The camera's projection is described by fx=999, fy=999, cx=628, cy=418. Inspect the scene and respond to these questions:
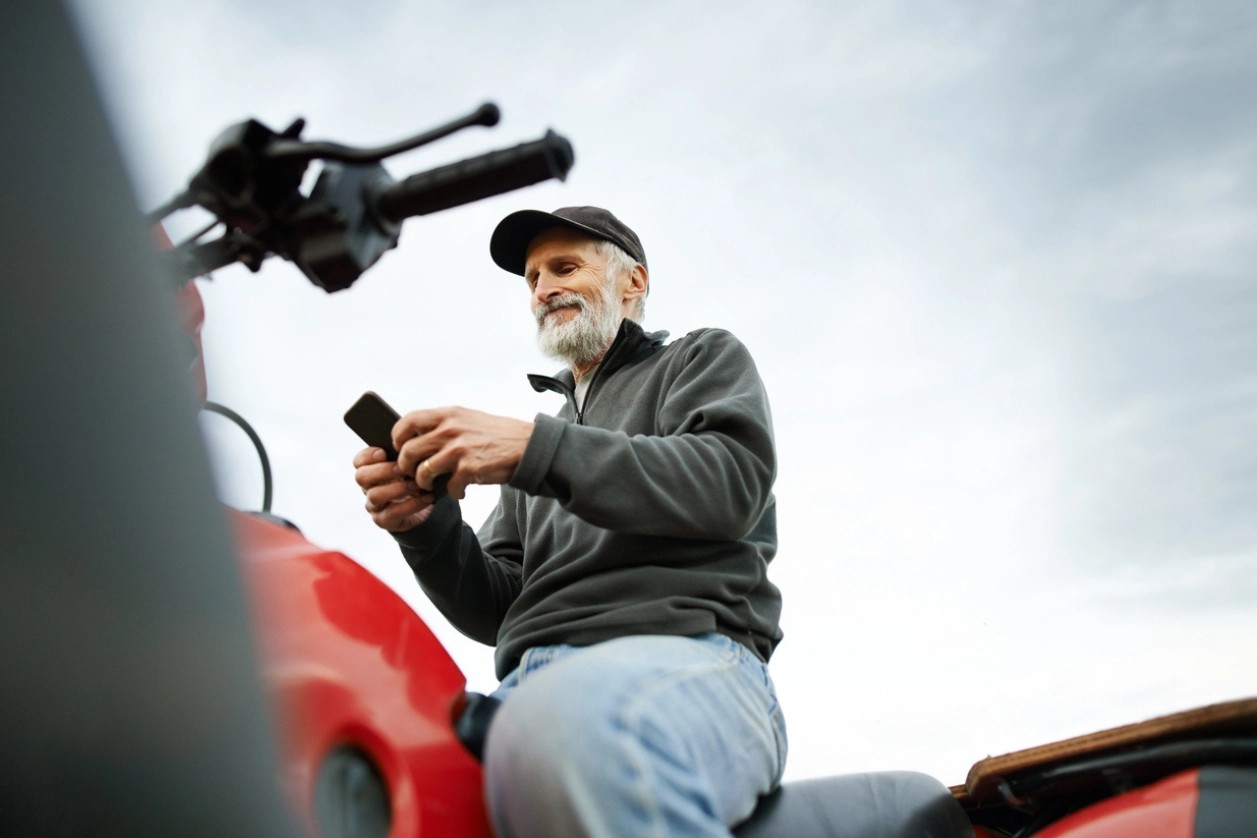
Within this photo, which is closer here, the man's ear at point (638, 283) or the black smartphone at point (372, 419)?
the black smartphone at point (372, 419)

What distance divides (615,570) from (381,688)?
556mm

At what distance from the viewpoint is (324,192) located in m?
0.81

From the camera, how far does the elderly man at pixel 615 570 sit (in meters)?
1.07

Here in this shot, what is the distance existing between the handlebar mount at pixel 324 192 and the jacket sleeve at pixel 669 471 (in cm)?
62

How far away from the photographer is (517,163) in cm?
79

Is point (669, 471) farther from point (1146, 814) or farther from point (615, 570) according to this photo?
point (1146, 814)

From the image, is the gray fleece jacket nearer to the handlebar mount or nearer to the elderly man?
the elderly man

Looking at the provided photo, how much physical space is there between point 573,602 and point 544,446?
317 millimetres

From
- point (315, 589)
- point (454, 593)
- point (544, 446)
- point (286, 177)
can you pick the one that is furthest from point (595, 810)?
point (454, 593)

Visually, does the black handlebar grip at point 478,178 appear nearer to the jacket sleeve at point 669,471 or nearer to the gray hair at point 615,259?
the jacket sleeve at point 669,471

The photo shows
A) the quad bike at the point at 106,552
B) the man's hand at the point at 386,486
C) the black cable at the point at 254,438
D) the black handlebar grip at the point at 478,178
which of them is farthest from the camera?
the man's hand at the point at 386,486

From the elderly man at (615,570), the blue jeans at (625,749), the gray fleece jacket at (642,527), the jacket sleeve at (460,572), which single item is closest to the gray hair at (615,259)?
the elderly man at (615,570)

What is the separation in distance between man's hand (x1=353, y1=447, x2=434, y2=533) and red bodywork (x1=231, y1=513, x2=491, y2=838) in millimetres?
211

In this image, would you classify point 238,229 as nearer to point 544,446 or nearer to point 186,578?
point 186,578
